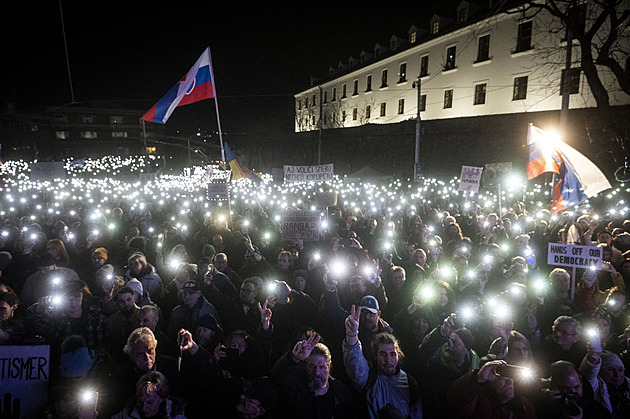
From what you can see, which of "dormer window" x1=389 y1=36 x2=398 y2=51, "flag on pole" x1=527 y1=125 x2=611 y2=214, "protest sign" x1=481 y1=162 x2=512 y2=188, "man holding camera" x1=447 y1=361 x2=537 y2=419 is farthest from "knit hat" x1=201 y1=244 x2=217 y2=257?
"dormer window" x1=389 y1=36 x2=398 y2=51

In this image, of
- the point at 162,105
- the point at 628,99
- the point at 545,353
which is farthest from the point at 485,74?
the point at 545,353

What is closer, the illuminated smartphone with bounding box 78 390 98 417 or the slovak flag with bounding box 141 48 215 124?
the illuminated smartphone with bounding box 78 390 98 417

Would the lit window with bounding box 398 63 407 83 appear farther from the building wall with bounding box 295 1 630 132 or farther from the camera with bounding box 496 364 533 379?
the camera with bounding box 496 364 533 379

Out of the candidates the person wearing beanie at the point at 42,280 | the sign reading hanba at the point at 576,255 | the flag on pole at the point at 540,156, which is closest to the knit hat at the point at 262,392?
the person wearing beanie at the point at 42,280

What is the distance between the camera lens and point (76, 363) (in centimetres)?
326

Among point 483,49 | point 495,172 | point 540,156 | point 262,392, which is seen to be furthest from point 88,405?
point 483,49

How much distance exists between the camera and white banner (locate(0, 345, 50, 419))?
10.2 ft

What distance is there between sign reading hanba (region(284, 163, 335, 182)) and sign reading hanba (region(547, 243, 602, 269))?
7.40 meters

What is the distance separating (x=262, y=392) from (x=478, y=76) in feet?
92.3

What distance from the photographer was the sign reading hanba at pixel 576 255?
5.66 meters

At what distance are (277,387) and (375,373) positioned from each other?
0.92 m

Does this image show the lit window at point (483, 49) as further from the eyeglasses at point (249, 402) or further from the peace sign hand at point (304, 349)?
the eyeglasses at point (249, 402)

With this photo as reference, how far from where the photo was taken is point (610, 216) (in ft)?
35.8

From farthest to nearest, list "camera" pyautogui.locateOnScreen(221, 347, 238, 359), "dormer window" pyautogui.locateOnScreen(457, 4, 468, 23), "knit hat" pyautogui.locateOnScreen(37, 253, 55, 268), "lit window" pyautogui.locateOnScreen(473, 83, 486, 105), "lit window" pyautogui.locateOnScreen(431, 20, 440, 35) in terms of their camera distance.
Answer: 1. "lit window" pyautogui.locateOnScreen(431, 20, 440, 35)
2. "dormer window" pyautogui.locateOnScreen(457, 4, 468, 23)
3. "lit window" pyautogui.locateOnScreen(473, 83, 486, 105)
4. "knit hat" pyautogui.locateOnScreen(37, 253, 55, 268)
5. "camera" pyautogui.locateOnScreen(221, 347, 238, 359)
